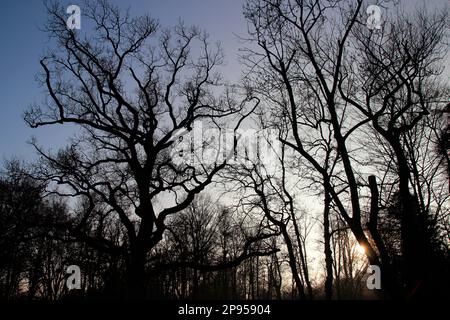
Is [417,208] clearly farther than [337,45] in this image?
Yes

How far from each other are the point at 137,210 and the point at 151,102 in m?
6.25

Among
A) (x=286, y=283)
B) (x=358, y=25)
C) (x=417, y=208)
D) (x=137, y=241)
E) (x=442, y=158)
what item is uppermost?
(x=358, y=25)

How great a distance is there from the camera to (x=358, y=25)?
12844 millimetres

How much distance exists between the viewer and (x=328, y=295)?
18.7 m

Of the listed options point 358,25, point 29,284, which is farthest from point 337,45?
point 29,284

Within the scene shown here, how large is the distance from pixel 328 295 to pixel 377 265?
877 centimetres

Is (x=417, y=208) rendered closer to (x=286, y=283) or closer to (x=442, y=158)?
(x=442, y=158)

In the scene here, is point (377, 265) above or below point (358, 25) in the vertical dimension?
below
